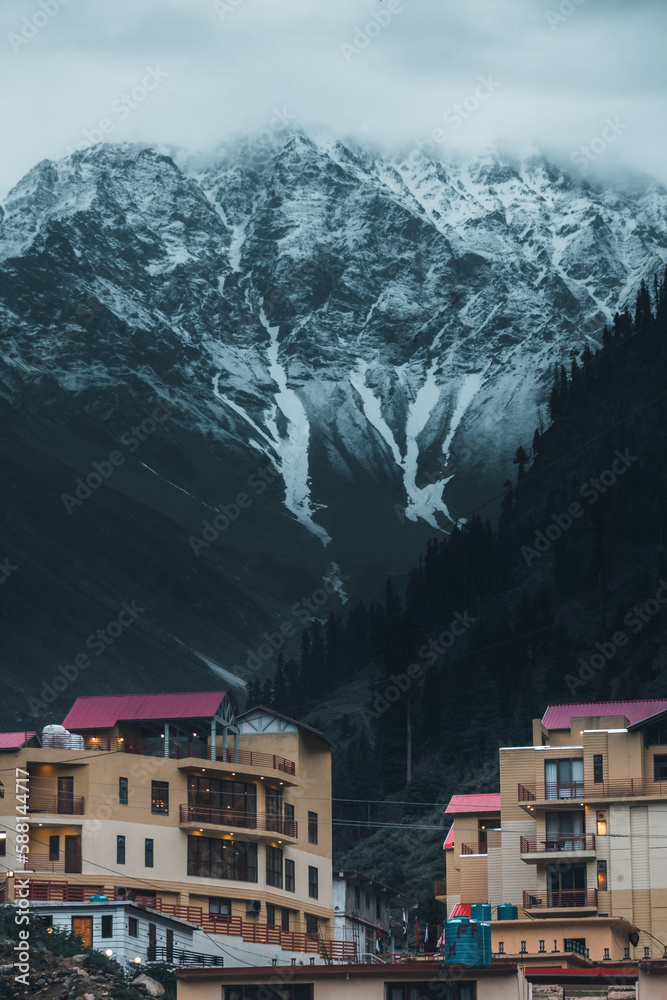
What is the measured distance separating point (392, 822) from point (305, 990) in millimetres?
107918

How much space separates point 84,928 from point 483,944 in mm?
25765

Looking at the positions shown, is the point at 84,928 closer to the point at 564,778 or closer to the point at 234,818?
the point at 234,818

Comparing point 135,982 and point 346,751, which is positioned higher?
point 346,751

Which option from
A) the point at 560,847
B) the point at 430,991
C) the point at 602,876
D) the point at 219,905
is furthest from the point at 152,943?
the point at 430,991

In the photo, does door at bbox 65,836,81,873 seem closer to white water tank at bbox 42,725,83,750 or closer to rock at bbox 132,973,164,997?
white water tank at bbox 42,725,83,750

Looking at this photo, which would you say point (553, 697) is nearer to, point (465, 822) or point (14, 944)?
point (465, 822)

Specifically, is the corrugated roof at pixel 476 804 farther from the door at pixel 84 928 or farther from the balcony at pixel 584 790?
the door at pixel 84 928

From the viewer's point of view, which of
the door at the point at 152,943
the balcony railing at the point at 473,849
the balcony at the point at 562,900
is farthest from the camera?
the balcony railing at the point at 473,849

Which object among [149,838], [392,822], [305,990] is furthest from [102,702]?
[392,822]

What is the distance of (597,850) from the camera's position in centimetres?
8719

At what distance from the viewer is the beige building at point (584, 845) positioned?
81.8m

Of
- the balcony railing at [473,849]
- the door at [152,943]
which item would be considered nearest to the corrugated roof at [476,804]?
the balcony railing at [473,849]

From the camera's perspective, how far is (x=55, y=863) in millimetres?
87688

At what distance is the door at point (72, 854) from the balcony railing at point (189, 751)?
26.0 feet
